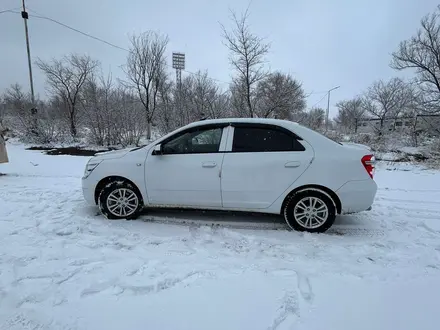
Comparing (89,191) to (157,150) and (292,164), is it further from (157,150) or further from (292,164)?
(292,164)

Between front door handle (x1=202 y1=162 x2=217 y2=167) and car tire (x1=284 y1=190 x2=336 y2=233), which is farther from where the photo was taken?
front door handle (x1=202 y1=162 x2=217 y2=167)

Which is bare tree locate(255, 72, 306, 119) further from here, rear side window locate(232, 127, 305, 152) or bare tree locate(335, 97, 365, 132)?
bare tree locate(335, 97, 365, 132)

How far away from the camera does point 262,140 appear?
11.9ft

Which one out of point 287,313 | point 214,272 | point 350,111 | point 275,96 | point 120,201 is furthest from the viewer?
point 350,111

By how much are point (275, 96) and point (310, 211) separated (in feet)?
44.9

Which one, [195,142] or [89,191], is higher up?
[195,142]

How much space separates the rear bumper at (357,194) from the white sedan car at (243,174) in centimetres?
1

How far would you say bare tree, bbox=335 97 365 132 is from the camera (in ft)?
166

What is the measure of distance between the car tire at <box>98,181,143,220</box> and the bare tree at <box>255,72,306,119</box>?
41.1 feet

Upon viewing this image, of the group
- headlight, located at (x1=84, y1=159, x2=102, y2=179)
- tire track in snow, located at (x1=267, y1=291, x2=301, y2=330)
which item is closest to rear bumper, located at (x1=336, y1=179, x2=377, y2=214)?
tire track in snow, located at (x1=267, y1=291, x2=301, y2=330)

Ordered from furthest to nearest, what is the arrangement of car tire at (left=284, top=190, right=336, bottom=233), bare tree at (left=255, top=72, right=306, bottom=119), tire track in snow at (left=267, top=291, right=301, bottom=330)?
bare tree at (left=255, top=72, right=306, bottom=119), car tire at (left=284, top=190, right=336, bottom=233), tire track in snow at (left=267, top=291, right=301, bottom=330)

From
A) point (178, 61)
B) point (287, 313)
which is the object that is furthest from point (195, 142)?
point (178, 61)

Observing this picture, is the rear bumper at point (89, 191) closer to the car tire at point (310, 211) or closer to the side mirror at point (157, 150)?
the side mirror at point (157, 150)

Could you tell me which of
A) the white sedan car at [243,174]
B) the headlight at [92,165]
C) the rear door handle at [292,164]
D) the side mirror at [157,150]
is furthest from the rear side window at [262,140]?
the headlight at [92,165]
